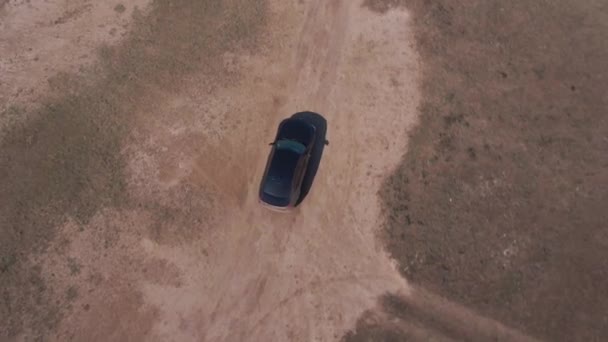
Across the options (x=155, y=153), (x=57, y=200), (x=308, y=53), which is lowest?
(x=57, y=200)

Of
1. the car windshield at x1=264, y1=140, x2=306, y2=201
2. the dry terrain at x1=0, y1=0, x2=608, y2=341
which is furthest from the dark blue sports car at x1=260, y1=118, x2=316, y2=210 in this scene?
the dry terrain at x1=0, y1=0, x2=608, y2=341

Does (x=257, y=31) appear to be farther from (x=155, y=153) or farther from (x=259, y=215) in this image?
(x=259, y=215)

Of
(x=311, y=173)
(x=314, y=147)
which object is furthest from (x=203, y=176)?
(x=314, y=147)

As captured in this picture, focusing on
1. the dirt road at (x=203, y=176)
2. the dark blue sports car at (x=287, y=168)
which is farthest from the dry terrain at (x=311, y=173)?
the dark blue sports car at (x=287, y=168)

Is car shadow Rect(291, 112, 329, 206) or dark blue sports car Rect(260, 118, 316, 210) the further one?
car shadow Rect(291, 112, 329, 206)

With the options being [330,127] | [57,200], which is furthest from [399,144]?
[57,200]

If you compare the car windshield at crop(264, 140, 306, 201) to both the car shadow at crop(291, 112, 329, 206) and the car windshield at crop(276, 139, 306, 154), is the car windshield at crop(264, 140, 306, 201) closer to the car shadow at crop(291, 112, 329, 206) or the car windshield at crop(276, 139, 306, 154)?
the car windshield at crop(276, 139, 306, 154)

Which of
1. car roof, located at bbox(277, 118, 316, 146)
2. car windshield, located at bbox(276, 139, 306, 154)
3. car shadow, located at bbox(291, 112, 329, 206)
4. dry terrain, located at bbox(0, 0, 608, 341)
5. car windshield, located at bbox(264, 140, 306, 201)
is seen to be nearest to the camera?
dry terrain, located at bbox(0, 0, 608, 341)
